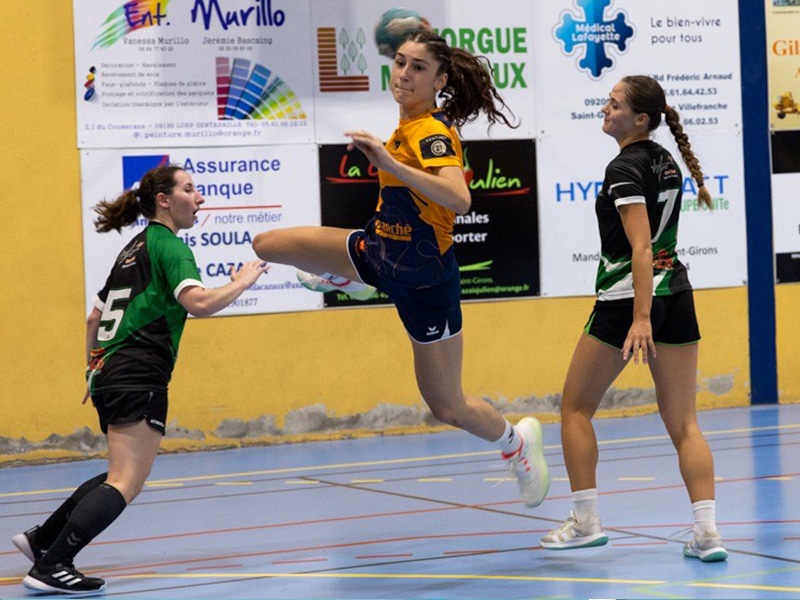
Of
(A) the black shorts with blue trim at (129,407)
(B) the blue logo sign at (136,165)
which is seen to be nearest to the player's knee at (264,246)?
(A) the black shorts with blue trim at (129,407)

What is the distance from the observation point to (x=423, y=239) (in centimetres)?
569

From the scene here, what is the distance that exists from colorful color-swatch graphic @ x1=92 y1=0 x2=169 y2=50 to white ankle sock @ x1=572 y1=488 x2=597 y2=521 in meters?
5.28

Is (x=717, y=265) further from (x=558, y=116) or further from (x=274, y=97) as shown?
(x=274, y=97)

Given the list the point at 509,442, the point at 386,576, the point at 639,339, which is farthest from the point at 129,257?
the point at 639,339

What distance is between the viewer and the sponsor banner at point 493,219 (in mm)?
9945

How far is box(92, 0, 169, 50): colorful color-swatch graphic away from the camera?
9367mm

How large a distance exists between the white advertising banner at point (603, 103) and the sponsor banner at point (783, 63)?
30 cm

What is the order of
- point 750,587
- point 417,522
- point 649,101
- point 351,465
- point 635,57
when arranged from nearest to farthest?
point 750,587 < point 649,101 < point 417,522 < point 351,465 < point 635,57

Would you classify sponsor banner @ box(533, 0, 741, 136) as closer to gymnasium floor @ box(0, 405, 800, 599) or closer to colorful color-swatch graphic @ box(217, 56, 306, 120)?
colorful color-swatch graphic @ box(217, 56, 306, 120)

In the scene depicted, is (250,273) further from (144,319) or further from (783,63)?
(783,63)

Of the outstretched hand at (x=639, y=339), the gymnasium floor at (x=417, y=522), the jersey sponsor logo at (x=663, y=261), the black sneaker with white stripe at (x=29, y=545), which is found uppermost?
the jersey sponsor logo at (x=663, y=261)

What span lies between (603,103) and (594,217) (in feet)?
2.97

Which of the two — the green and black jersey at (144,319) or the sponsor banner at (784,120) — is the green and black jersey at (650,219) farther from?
the sponsor banner at (784,120)

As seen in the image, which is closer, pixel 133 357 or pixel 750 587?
pixel 750 587
